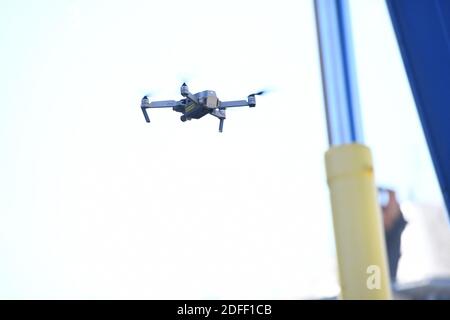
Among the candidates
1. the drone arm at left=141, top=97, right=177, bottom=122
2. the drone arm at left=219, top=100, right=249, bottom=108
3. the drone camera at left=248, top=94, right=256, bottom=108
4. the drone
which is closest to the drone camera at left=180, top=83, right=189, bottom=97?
the drone

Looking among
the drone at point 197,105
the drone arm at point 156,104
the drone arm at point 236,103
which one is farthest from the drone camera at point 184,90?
the drone arm at point 236,103

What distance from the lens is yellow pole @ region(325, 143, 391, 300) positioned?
609mm

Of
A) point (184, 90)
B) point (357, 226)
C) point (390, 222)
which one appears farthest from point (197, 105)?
point (357, 226)

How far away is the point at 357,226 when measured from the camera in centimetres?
61

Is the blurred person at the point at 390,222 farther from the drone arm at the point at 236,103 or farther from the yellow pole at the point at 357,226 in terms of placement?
the drone arm at the point at 236,103

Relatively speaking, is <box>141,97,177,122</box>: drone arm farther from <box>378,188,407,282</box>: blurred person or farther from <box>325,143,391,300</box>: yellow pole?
<box>325,143,391,300</box>: yellow pole

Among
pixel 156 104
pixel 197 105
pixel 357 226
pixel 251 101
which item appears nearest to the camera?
pixel 357 226

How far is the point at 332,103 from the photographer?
23.9 inches

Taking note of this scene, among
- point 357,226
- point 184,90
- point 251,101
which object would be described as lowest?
point 357,226

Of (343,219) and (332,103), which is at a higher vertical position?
(332,103)

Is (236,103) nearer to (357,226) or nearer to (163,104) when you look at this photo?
(163,104)
